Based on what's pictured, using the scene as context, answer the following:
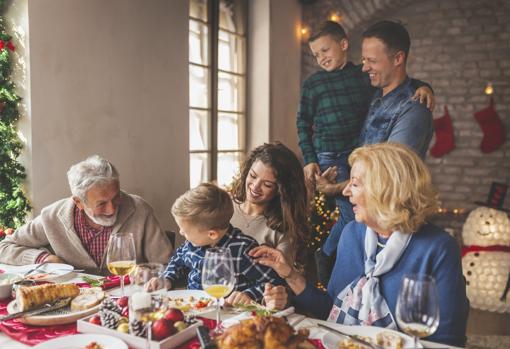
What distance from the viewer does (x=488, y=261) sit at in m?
3.89

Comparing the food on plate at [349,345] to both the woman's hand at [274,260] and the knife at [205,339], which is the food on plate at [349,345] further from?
the woman's hand at [274,260]

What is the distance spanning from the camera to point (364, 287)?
1595mm

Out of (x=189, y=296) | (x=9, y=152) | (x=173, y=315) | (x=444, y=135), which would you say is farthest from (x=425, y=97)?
(x=444, y=135)

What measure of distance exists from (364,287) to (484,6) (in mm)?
4141

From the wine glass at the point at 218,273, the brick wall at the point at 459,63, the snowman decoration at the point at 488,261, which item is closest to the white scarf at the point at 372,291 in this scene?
the wine glass at the point at 218,273

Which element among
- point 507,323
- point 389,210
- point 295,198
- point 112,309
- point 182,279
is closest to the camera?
point 112,309

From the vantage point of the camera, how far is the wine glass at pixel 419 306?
108 cm

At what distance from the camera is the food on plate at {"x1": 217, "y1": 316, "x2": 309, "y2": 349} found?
3.55 feet

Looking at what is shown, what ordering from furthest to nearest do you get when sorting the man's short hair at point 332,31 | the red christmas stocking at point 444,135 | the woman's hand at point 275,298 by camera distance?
Answer: the red christmas stocking at point 444,135
the man's short hair at point 332,31
the woman's hand at point 275,298

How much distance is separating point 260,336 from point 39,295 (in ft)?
2.43

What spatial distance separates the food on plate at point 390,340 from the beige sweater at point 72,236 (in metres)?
1.33

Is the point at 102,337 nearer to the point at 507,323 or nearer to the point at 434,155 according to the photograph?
the point at 507,323

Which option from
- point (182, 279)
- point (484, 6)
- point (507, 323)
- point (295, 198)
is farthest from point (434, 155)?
point (182, 279)

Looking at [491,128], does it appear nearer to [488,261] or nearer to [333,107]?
[488,261]
